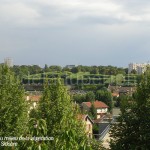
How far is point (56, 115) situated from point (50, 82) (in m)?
2.20

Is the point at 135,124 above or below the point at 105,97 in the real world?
above

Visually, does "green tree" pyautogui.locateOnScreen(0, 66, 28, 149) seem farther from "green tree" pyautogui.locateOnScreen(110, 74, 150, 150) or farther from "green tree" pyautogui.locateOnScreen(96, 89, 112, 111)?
"green tree" pyautogui.locateOnScreen(96, 89, 112, 111)

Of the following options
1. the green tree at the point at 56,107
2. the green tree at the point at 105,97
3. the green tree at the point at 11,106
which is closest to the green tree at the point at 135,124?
the green tree at the point at 56,107

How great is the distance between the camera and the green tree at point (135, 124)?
464 inches

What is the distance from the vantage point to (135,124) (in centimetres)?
1210

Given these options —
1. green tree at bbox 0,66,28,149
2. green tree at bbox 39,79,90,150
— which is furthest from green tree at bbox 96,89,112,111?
green tree at bbox 0,66,28,149

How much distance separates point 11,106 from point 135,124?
5837mm

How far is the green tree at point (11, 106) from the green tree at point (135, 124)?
3.87 metres

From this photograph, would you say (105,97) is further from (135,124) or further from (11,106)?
(135,124)

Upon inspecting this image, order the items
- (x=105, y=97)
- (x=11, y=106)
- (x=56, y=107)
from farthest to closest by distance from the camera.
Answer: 1. (x=105, y=97)
2. (x=56, y=107)
3. (x=11, y=106)

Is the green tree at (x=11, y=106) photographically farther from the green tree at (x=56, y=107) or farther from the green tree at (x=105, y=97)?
the green tree at (x=105, y=97)

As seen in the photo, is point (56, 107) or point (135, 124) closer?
point (135, 124)

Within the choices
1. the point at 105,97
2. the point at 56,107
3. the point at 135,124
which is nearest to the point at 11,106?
the point at 56,107

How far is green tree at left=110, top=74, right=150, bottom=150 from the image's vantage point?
11797 mm
